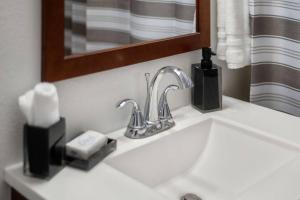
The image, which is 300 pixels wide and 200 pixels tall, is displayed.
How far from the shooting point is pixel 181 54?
1.25 metres

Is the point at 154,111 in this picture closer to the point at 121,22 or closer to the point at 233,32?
the point at 121,22

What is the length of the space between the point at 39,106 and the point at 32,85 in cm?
12

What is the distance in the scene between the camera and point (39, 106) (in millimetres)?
797

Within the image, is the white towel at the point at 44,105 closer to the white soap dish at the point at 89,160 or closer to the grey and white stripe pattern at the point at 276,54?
the white soap dish at the point at 89,160

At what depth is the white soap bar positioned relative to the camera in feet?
2.93

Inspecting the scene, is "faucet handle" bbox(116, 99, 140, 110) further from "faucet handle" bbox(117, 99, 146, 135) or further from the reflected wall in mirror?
the reflected wall in mirror

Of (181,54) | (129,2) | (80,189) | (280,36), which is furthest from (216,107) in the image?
(80,189)

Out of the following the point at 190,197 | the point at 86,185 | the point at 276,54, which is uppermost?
the point at 276,54

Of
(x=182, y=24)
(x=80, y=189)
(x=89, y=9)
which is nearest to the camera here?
(x=80, y=189)

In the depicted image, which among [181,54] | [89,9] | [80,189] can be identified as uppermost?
[89,9]

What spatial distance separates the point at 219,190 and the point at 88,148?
40cm

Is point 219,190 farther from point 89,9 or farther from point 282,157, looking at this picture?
point 89,9

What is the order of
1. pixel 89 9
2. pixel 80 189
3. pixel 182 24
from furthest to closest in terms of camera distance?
1. pixel 182 24
2. pixel 89 9
3. pixel 80 189

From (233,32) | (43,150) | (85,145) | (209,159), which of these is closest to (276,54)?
(233,32)
